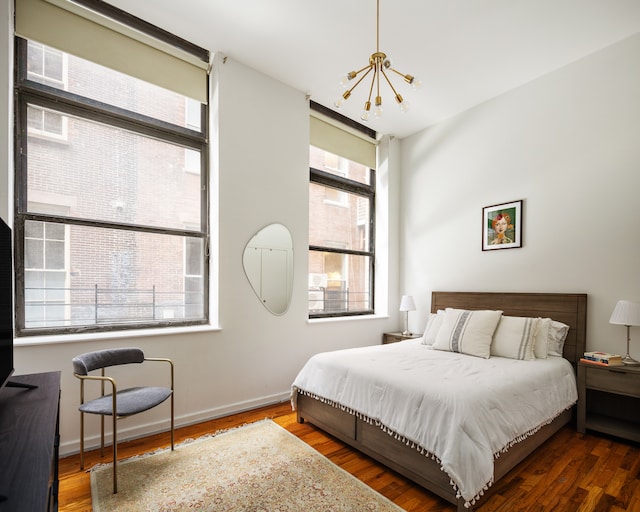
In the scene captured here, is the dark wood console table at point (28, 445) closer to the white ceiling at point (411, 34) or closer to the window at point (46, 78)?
the window at point (46, 78)

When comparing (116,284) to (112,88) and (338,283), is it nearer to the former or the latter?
(112,88)

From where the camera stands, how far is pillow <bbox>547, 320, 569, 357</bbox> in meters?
3.06

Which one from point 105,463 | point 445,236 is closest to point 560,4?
point 445,236

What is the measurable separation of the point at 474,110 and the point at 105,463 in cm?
463

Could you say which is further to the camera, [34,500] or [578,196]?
[578,196]

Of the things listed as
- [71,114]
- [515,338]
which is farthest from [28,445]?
[515,338]

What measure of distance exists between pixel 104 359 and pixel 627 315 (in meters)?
3.72

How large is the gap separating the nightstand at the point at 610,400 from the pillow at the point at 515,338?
1.32 ft

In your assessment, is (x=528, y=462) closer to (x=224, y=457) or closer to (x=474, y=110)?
(x=224, y=457)

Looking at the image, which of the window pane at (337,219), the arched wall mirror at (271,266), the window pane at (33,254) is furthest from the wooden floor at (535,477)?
the window pane at (337,219)

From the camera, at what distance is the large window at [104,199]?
2.49 meters

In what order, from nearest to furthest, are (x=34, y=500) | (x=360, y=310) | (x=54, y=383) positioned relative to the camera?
(x=34, y=500), (x=54, y=383), (x=360, y=310)

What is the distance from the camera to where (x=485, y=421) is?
1938 millimetres

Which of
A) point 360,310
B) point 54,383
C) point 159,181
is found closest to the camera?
point 54,383
